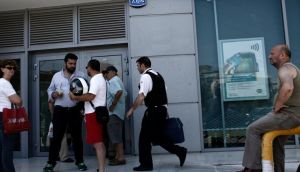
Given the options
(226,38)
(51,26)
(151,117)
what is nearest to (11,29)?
(51,26)

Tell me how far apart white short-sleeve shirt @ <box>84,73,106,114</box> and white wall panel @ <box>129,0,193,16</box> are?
290 cm

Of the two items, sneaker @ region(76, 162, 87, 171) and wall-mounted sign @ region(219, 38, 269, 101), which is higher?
wall-mounted sign @ region(219, 38, 269, 101)

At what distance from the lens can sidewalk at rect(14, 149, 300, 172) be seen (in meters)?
5.51

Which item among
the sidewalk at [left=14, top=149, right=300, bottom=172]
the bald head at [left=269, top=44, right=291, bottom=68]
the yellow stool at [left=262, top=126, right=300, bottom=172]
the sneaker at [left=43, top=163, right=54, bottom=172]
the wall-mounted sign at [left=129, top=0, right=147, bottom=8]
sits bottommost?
the sidewalk at [left=14, top=149, right=300, bottom=172]

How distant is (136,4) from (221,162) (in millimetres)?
3758

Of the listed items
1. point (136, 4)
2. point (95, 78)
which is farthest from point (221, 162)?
point (136, 4)

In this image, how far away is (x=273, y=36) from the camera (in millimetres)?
7480

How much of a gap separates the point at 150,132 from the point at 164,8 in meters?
3.15

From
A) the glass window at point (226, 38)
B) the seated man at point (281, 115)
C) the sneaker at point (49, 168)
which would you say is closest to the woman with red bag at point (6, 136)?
the sneaker at point (49, 168)

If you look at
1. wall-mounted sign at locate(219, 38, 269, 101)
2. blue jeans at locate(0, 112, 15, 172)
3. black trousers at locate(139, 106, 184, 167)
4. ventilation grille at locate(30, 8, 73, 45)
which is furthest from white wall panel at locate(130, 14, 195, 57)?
blue jeans at locate(0, 112, 15, 172)

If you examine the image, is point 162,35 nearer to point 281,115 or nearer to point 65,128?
point 65,128

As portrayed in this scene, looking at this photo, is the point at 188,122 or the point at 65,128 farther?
the point at 188,122

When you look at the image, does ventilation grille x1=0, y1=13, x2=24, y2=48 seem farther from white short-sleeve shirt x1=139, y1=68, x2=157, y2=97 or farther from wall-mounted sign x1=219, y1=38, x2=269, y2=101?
wall-mounted sign x1=219, y1=38, x2=269, y2=101

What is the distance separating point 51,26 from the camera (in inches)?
317
